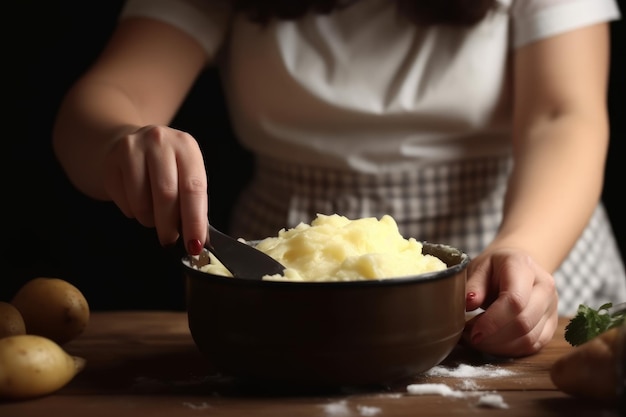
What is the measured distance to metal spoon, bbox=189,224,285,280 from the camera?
0.91 m

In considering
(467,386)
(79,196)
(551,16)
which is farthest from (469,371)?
(79,196)

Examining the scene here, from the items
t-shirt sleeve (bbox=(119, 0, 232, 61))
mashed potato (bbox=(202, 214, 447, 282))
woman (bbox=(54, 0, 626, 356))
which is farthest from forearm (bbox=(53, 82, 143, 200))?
mashed potato (bbox=(202, 214, 447, 282))

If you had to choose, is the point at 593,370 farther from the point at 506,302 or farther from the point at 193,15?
the point at 193,15

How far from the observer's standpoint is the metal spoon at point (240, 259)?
91 cm

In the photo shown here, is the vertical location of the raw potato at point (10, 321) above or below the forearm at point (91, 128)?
below

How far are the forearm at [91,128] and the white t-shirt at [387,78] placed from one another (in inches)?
10.4

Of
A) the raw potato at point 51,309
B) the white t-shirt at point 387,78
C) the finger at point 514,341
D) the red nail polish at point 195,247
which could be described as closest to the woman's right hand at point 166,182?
the red nail polish at point 195,247

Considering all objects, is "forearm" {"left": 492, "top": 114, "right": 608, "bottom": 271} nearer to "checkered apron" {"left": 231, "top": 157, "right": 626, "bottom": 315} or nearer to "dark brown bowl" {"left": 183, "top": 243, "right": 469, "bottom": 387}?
"checkered apron" {"left": 231, "top": 157, "right": 626, "bottom": 315}

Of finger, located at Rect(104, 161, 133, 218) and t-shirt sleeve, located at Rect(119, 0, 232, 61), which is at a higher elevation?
t-shirt sleeve, located at Rect(119, 0, 232, 61)

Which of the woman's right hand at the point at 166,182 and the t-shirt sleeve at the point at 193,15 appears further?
the t-shirt sleeve at the point at 193,15

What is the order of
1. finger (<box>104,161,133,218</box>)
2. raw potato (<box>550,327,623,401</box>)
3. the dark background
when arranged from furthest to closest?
1. the dark background
2. finger (<box>104,161,133,218</box>)
3. raw potato (<box>550,327,623,401</box>)

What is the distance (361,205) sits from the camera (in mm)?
1648

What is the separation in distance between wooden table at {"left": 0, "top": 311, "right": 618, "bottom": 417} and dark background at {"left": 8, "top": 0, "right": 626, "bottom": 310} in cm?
111

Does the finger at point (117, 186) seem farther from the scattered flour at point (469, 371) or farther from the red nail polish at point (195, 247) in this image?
the scattered flour at point (469, 371)
